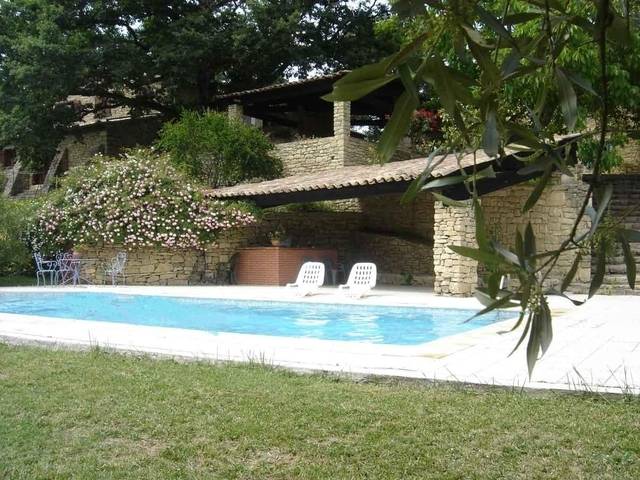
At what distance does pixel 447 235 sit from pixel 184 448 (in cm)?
1036

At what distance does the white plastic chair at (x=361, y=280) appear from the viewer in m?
13.5

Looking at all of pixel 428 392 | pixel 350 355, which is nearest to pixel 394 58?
pixel 428 392

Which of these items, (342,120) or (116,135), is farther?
(116,135)

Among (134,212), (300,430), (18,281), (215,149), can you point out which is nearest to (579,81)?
(300,430)

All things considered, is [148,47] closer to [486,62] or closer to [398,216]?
[398,216]

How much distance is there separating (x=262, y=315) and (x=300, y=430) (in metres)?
8.38

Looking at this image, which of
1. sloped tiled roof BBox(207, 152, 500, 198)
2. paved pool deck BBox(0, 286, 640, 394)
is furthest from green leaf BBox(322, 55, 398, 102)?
sloped tiled roof BBox(207, 152, 500, 198)

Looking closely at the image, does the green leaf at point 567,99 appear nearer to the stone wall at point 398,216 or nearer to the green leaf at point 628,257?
the green leaf at point 628,257

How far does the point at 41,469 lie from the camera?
3.31 metres

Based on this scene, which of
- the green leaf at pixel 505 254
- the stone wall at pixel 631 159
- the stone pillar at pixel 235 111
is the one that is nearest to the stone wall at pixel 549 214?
the stone wall at pixel 631 159

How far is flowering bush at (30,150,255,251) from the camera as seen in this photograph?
17.0 meters

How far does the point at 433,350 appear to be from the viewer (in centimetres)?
632

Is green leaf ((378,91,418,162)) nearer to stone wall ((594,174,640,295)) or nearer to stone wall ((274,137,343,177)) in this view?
stone wall ((594,174,640,295))

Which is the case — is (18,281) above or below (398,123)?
below
